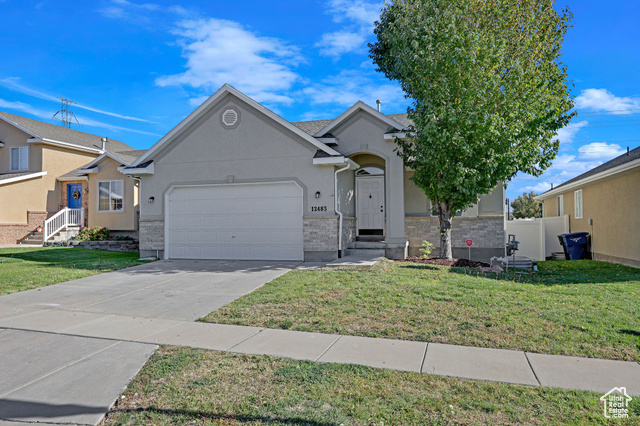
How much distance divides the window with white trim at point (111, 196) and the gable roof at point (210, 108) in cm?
806

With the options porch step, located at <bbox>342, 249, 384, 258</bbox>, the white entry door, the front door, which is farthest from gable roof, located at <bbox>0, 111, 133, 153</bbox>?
porch step, located at <bbox>342, 249, 384, 258</bbox>

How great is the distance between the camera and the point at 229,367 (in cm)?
502

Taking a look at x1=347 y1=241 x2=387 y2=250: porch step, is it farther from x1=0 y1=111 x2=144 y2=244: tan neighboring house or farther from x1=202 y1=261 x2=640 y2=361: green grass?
x1=0 y1=111 x2=144 y2=244: tan neighboring house

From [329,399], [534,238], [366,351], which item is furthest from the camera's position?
[534,238]

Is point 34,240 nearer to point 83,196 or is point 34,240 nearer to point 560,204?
point 83,196

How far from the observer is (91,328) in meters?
6.79

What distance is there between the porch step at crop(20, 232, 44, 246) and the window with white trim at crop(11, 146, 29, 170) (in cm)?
473

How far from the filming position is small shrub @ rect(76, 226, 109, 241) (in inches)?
838

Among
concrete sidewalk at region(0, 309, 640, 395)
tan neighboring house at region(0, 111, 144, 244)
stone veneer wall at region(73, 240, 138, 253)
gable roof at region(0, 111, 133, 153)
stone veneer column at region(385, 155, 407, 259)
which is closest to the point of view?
concrete sidewalk at region(0, 309, 640, 395)

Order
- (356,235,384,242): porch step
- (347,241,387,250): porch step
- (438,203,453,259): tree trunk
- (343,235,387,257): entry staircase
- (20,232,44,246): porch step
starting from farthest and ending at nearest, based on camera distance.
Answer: (20,232,44,246): porch step < (356,235,384,242): porch step < (347,241,387,250): porch step < (343,235,387,257): entry staircase < (438,203,453,259): tree trunk

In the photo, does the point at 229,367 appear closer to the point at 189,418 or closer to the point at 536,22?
the point at 189,418

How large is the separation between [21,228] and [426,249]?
21094 mm

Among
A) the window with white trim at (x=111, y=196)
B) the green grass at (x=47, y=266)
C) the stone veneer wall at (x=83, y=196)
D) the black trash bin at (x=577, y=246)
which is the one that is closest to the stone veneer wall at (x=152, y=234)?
the green grass at (x=47, y=266)

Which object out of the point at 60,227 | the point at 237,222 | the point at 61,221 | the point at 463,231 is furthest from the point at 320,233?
the point at 61,221
